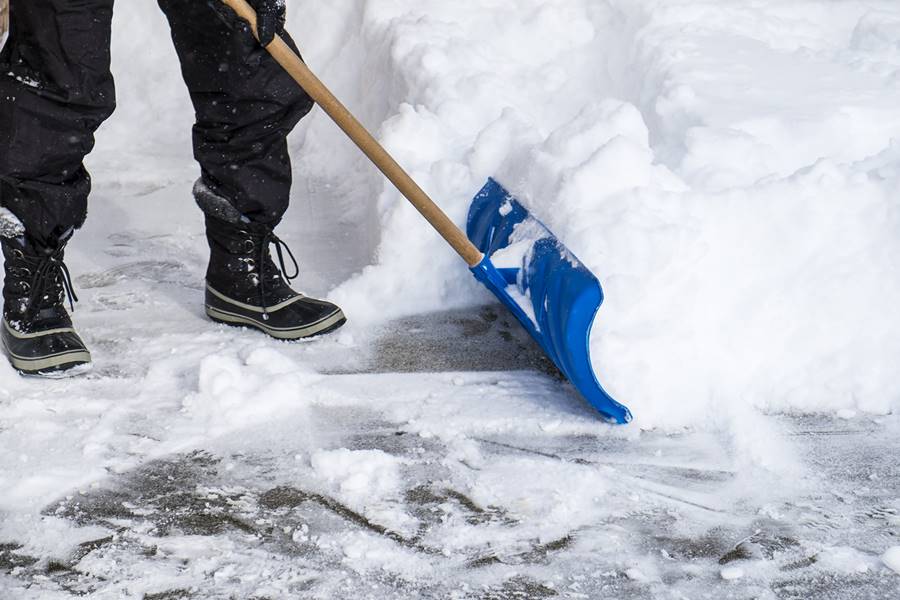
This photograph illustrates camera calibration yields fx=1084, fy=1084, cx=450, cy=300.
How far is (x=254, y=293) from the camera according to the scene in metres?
2.74

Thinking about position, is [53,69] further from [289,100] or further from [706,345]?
[706,345]

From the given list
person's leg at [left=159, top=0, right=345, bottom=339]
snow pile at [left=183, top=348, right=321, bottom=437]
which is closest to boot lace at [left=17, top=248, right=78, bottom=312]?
person's leg at [left=159, top=0, right=345, bottom=339]

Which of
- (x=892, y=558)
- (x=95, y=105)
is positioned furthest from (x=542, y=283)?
(x=95, y=105)

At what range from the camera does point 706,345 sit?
92.3 inches

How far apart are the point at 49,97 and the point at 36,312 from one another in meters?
0.54

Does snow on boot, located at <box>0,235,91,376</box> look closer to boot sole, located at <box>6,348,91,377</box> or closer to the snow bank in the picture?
boot sole, located at <box>6,348,91,377</box>

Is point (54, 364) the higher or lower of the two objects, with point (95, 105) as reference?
lower

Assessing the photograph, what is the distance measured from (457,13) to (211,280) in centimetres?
173

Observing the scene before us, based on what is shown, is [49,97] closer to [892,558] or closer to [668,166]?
[668,166]

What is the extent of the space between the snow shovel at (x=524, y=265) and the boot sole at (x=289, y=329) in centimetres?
41

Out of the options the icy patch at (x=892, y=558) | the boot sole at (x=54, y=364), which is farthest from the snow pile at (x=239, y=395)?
the icy patch at (x=892, y=558)

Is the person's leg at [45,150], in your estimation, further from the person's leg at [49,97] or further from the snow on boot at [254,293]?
the snow on boot at [254,293]

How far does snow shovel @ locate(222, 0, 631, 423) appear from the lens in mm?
2201

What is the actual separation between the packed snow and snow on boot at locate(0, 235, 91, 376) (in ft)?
0.21
